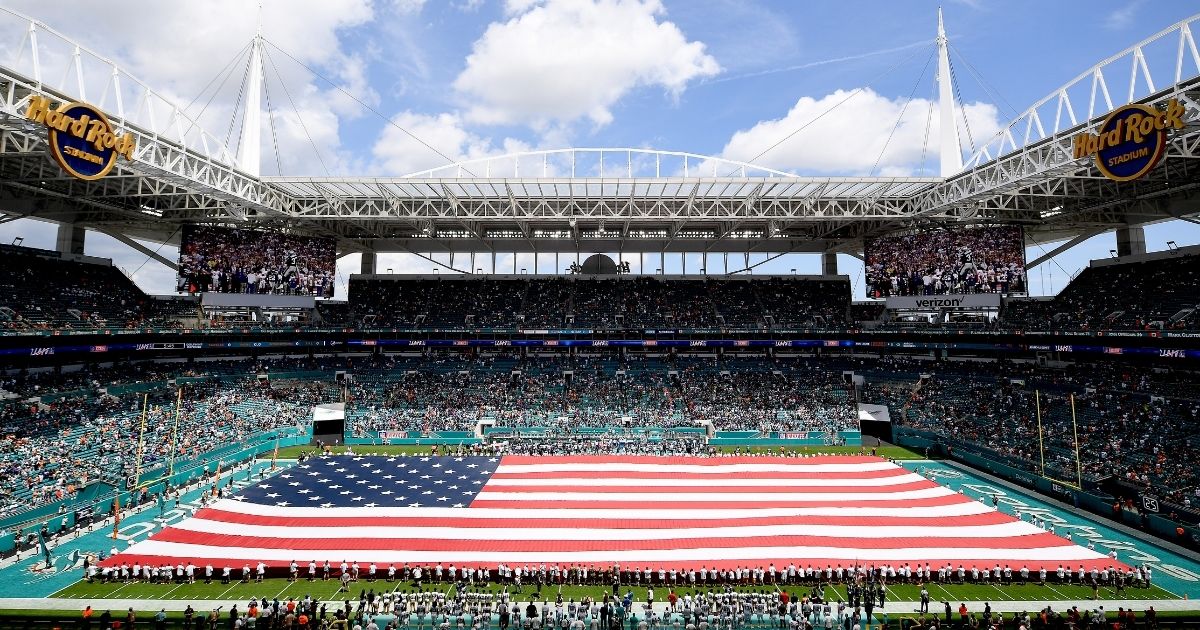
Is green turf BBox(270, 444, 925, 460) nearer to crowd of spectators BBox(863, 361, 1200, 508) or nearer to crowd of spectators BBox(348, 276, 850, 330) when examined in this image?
crowd of spectators BBox(863, 361, 1200, 508)

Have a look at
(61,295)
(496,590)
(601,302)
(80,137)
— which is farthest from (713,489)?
(61,295)

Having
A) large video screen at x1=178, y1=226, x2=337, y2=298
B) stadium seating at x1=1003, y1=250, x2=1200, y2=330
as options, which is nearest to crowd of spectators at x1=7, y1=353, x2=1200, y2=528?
stadium seating at x1=1003, y1=250, x2=1200, y2=330

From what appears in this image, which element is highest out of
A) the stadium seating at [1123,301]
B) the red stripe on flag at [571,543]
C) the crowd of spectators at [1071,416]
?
the stadium seating at [1123,301]

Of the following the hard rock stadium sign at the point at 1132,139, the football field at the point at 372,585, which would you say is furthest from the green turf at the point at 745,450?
the hard rock stadium sign at the point at 1132,139

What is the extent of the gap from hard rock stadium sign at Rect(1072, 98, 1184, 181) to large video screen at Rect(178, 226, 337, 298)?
48.8 m

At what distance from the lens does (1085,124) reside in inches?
997

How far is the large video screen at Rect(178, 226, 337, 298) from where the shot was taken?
42531 millimetres

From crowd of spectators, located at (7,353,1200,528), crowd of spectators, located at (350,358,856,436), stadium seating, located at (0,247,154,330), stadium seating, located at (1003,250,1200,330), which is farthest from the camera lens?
crowd of spectators, located at (350,358,856,436)

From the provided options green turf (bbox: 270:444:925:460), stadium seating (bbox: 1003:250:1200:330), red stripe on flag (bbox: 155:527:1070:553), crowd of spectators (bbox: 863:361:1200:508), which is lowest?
red stripe on flag (bbox: 155:527:1070:553)

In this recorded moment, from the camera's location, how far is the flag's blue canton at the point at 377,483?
2598 centimetres

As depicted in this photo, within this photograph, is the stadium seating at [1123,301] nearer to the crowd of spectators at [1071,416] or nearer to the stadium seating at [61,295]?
the crowd of spectators at [1071,416]

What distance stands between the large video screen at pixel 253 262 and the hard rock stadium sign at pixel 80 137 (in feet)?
68.8

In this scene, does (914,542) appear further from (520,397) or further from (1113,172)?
(520,397)

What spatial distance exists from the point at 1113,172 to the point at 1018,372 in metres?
23.5
